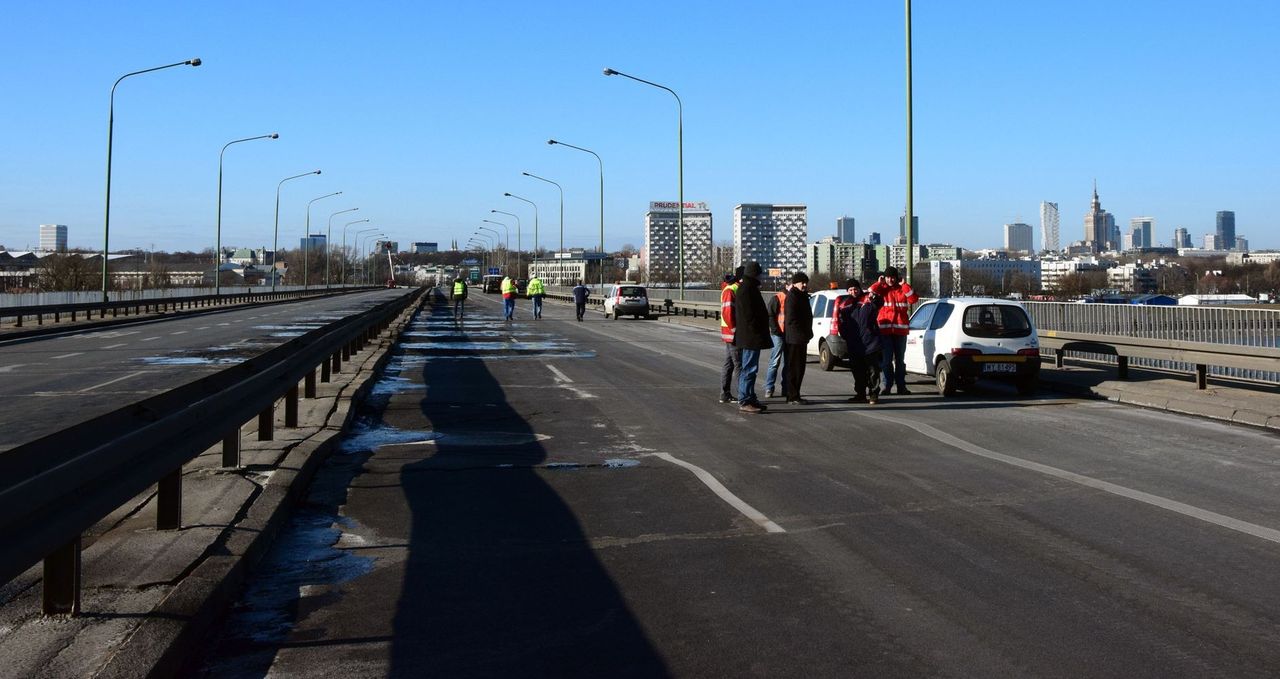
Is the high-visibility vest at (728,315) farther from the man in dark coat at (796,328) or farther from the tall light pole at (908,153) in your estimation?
the tall light pole at (908,153)

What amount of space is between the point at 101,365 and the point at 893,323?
14527 mm

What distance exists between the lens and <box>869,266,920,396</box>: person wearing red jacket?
51.7ft

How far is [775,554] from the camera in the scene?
20.9ft

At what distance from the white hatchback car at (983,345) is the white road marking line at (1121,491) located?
4118mm

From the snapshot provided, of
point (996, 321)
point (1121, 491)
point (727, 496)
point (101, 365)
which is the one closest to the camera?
point (727, 496)

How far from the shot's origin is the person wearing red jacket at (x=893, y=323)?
15750mm

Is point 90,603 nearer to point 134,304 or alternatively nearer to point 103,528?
point 103,528

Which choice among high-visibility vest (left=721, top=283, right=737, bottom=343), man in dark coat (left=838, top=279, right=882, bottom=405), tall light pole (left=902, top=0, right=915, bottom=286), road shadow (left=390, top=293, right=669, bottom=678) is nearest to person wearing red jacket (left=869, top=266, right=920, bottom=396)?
man in dark coat (left=838, top=279, right=882, bottom=405)

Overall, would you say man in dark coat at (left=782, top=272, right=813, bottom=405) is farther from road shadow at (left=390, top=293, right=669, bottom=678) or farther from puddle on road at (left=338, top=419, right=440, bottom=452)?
road shadow at (left=390, top=293, right=669, bottom=678)

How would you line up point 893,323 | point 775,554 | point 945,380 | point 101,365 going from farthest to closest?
point 101,365
point 945,380
point 893,323
point 775,554

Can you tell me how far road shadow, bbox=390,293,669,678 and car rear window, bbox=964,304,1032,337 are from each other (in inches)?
327

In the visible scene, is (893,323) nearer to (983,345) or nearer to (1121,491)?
(983,345)

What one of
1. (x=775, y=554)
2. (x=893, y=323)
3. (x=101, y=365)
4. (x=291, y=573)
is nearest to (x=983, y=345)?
(x=893, y=323)

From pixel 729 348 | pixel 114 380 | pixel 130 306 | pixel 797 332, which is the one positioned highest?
pixel 130 306
